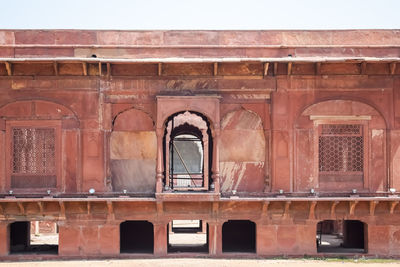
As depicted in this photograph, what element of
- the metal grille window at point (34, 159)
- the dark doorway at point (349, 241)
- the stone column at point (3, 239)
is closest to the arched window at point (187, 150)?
the metal grille window at point (34, 159)

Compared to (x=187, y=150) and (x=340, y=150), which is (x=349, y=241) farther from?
(x=187, y=150)

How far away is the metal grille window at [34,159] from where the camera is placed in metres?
18.3

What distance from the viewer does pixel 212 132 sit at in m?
18.6

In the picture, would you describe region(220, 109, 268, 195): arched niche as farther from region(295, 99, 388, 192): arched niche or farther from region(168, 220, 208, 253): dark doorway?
region(168, 220, 208, 253): dark doorway

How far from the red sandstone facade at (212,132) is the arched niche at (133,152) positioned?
0.10 ft

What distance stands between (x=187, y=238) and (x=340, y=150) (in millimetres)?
9478

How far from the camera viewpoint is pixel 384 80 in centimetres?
1866

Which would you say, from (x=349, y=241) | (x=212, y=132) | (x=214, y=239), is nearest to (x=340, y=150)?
(x=212, y=132)

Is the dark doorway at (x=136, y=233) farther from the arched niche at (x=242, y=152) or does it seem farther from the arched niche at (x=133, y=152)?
the arched niche at (x=242, y=152)

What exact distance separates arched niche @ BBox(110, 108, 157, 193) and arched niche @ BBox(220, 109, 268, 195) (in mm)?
2155

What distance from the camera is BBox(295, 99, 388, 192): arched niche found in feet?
60.8

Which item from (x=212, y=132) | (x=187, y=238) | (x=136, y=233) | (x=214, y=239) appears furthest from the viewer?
(x=187, y=238)

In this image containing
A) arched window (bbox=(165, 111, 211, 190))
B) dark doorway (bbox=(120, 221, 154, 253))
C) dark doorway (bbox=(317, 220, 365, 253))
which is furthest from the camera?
arched window (bbox=(165, 111, 211, 190))

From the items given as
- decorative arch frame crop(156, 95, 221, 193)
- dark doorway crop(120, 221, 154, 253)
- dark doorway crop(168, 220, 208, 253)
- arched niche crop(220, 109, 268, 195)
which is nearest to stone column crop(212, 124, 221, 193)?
decorative arch frame crop(156, 95, 221, 193)
